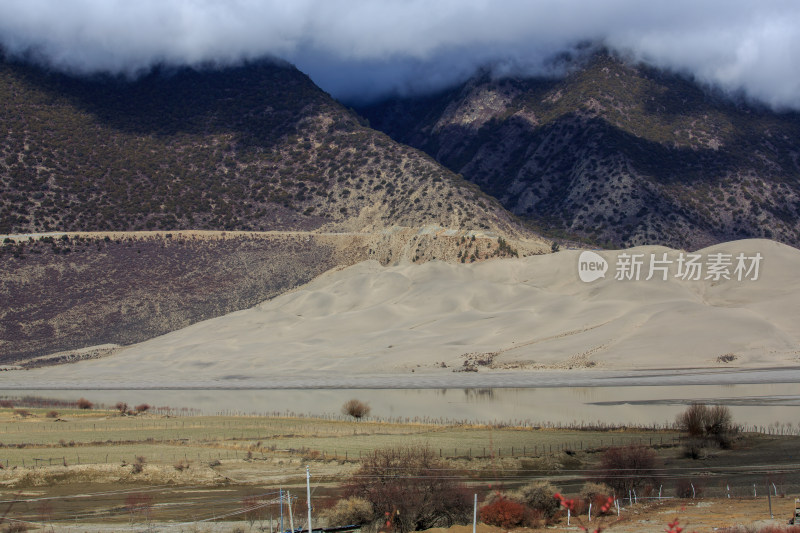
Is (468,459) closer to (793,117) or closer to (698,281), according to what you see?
(698,281)

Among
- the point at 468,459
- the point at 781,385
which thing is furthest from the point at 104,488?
the point at 781,385

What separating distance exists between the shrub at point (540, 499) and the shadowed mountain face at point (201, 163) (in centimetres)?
8911

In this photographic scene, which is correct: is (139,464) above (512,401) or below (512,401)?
below

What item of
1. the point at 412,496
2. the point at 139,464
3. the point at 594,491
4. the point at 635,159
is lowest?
the point at 594,491

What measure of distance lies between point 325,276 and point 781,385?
2463 inches

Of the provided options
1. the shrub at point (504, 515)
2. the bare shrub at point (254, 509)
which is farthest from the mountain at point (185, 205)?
the shrub at point (504, 515)

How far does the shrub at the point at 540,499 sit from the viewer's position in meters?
30.1

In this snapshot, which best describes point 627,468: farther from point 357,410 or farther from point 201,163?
point 201,163

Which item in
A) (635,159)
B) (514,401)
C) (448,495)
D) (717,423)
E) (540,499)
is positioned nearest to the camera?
(448,495)

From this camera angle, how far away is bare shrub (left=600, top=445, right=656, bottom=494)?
34125 mm

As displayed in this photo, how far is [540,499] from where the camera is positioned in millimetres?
30281

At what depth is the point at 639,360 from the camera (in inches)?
3009

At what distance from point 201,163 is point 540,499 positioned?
113 m

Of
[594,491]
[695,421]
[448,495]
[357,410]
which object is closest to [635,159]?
[357,410]
